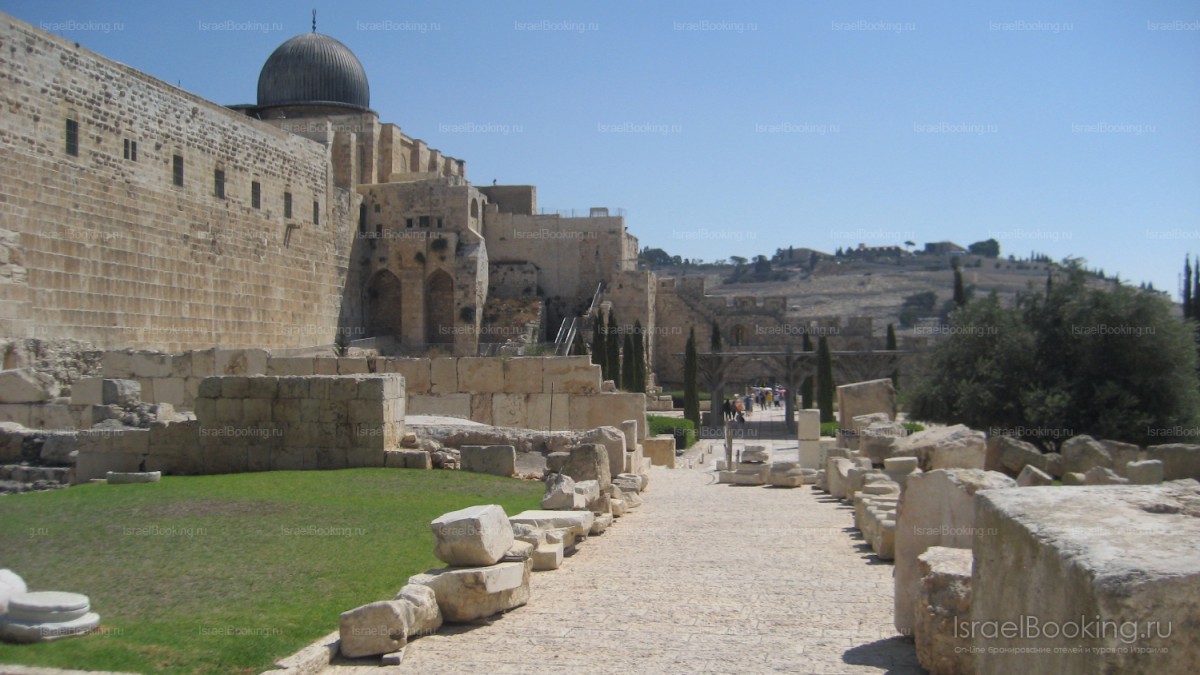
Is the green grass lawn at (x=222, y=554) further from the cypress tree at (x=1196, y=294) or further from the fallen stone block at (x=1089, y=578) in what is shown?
the cypress tree at (x=1196, y=294)

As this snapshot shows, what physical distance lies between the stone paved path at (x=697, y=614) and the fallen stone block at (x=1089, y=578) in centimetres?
127

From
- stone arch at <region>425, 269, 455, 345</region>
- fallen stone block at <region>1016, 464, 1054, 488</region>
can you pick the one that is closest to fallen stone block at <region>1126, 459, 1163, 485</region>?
fallen stone block at <region>1016, 464, 1054, 488</region>

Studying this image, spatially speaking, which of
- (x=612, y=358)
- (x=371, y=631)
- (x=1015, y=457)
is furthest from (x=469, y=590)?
(x=612, y=358)

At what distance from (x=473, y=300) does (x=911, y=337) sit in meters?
17.9

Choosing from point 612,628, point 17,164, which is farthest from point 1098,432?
point 17,164

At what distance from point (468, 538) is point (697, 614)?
134 cm

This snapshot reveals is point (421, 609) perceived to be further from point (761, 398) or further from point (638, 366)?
point (761, 398)

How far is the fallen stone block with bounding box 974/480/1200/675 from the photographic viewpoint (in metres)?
2.59

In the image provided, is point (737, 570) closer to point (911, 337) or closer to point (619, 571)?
point (619, 571)

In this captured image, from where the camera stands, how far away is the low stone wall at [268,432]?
10797 millimetres

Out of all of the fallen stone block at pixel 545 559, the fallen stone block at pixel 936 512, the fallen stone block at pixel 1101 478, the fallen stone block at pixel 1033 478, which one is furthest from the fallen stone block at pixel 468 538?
the fallen stone block at pixel 1101 478

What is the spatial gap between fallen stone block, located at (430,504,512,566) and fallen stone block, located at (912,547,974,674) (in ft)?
7.91

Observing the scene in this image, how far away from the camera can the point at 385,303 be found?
3869cm

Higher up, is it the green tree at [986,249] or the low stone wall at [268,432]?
the green tree at [986,249]
